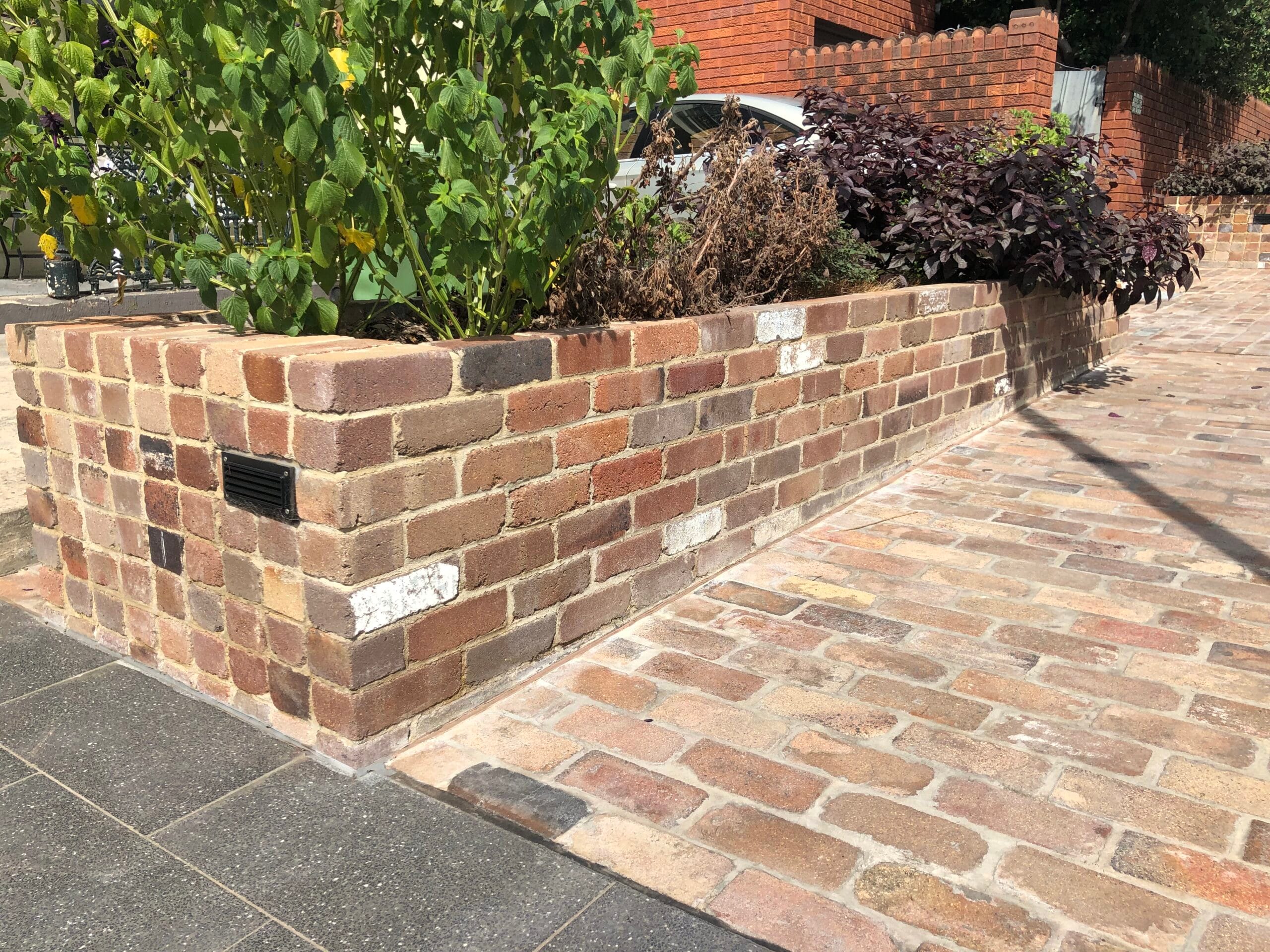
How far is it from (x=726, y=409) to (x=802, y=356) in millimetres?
619

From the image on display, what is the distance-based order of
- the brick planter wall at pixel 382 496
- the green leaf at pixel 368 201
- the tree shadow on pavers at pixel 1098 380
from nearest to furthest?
the brick planter wall at pixel 382 496
the green leaf at pixel 368 201
the tree shadow on pavers at pixel 1098 380

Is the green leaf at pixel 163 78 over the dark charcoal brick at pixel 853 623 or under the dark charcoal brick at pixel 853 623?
over

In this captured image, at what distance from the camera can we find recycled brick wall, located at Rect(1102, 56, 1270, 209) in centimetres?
1300

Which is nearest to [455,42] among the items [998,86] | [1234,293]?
[998,86]

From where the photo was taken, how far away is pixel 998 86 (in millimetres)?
11062

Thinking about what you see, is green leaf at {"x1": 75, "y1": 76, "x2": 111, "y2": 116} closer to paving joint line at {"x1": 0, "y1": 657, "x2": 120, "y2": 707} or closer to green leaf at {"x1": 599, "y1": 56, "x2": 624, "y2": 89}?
green leaf at {"x1": 599, "y1": 56, "x2": 624, "y2": 89}

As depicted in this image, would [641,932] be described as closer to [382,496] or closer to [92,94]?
[382,496]

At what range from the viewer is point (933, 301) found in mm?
5480

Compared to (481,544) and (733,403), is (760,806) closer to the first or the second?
(481,544)

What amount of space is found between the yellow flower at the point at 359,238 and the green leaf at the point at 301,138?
1.21ft

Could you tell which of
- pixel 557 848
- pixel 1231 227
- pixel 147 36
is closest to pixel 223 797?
pixel 557 848

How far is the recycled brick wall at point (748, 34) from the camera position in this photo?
38.3ft

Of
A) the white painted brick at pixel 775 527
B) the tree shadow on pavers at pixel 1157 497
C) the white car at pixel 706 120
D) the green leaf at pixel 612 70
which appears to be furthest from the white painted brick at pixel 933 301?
the green leaf at pixel 612 70

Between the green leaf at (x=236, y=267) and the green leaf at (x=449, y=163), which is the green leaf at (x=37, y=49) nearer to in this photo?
the green leaf at (x=236, y=267)
